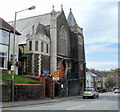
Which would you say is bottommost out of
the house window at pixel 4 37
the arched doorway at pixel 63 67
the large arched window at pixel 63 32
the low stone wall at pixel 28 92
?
the low stone wall at pixel 28 92

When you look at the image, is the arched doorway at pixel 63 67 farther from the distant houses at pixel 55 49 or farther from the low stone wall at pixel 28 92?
the low stone wall at pixel 28 92

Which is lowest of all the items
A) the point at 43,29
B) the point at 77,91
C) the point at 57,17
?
the point at 77,91

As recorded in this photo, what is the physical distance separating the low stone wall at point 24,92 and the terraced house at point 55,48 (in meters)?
6.83

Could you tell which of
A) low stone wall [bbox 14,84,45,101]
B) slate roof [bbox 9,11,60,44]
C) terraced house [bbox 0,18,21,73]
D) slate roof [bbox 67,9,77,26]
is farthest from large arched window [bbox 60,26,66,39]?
low stone wall [bbox 14,84,45,101]

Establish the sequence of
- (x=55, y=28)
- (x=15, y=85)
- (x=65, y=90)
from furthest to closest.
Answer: (x=55, y=28) → (x=65, y=90) → (x=15, y=85)

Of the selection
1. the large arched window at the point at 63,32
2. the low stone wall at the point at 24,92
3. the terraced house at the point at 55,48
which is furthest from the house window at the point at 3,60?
the large arched window at the point at 63,32

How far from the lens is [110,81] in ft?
288

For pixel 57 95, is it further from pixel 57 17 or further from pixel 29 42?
pixel 57 17

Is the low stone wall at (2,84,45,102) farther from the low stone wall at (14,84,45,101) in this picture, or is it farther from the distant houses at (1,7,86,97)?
the distant houses at (1,7,86,97)

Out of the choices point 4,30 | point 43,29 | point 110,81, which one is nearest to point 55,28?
point 43,29

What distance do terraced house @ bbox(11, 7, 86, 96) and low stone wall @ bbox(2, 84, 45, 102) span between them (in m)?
6.83

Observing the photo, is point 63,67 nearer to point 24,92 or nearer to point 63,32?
point 63,32

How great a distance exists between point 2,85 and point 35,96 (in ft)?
18.1

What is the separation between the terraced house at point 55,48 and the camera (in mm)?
33625
